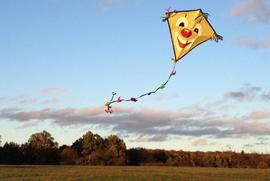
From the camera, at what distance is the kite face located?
17031 millimetres

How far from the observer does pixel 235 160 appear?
354ft

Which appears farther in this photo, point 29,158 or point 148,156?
point 148,156

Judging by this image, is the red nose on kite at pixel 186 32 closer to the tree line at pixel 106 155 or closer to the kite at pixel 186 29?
the kite at pixel 186 29

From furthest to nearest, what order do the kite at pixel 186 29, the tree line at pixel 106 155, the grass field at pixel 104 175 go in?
the tree line at pixel 106 155 < the grass field at pixel 104 175 < the kite at pixel 186 29

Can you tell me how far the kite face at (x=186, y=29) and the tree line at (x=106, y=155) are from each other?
84.7m

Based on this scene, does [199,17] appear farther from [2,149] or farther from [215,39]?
[2,149]

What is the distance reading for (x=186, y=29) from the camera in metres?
17.1

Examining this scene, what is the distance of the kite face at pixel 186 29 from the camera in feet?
55.9

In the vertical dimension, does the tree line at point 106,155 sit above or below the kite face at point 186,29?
above

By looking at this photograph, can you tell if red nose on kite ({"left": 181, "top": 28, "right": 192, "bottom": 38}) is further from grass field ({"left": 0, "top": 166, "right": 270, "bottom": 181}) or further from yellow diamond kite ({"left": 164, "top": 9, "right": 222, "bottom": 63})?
grass field ({"left": 0, "top": 166, "right": 270, "bottom": 181})

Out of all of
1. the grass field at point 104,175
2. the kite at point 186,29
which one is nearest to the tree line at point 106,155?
the grass field at point 104,175

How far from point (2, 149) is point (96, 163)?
1687 centimetres

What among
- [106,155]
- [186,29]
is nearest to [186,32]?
[186,29]

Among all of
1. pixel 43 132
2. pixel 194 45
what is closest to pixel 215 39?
pixel 194 45
